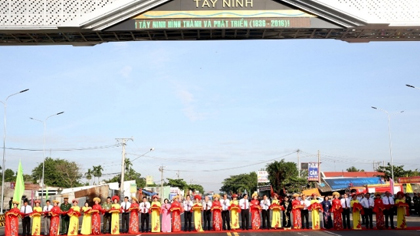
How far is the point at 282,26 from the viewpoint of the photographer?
42.5 feet

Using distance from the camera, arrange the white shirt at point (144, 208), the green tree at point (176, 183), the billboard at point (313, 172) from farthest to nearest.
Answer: the green tree at point (176, 183) < the billboard at point (313, 172) < the white shirt at point (144, 208)

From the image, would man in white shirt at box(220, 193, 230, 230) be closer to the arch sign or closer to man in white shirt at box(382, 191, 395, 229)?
man in white shirt at box(382, 191, 395, 229)

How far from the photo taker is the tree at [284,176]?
68.1 meters

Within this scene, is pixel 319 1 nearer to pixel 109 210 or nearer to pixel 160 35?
pixel 160 35

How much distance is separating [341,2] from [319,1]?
24.9 inches

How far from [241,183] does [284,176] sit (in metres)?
88.9

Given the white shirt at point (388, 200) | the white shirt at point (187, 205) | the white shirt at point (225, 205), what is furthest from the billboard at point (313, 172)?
the white shirt at point (187, 205)

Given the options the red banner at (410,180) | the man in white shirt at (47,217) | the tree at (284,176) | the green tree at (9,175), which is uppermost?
the green tree at (9,175)

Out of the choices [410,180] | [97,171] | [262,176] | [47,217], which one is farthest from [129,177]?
[47,217]

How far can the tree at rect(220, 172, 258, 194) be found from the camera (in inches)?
6137

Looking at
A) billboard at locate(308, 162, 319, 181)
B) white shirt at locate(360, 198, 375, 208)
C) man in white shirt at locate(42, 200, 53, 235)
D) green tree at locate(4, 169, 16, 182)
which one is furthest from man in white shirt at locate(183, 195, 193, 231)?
green tree at locate(4, 169, 16, 182)

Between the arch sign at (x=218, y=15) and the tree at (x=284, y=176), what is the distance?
56.5 metres

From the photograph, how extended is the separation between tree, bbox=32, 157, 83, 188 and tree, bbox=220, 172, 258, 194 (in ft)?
240

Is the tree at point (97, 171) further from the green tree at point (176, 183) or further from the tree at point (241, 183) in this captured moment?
the tree at point (241, 183)
